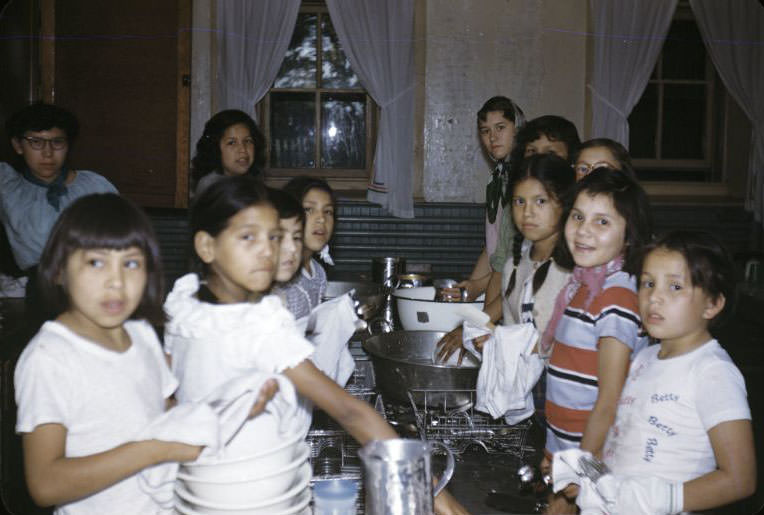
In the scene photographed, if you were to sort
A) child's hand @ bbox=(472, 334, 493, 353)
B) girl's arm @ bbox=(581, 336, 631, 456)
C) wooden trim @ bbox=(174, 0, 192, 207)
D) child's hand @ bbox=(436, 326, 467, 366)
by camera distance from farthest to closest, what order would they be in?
wooden trim @ bbox=(174, 0, 192, 207)
child's hand @ bbox=(436, 326, 467, 366)
child's hand @ bbox=(472, 334, 493, 353)
girl's arm @ bbox=(581, 336, 631, 456)

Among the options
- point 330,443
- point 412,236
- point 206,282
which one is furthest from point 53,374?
point 412,236

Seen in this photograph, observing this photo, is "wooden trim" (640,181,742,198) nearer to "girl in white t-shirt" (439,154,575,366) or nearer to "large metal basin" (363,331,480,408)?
"girl in white t-shirt" (439,154,575,366)

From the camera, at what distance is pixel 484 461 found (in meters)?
1.68

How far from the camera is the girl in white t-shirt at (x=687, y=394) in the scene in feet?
4.63

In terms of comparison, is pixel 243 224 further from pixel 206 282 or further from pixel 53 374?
pixel 53 374

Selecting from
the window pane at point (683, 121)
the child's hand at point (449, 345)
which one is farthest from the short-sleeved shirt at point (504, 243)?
the window pane at point (683, 121)

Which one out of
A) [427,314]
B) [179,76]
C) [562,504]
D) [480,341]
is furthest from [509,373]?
[179,76]

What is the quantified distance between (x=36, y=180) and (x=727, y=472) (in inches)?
99.1

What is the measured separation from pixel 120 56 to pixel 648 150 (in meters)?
3.79

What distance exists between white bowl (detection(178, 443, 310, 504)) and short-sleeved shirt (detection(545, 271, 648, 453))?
0.80m

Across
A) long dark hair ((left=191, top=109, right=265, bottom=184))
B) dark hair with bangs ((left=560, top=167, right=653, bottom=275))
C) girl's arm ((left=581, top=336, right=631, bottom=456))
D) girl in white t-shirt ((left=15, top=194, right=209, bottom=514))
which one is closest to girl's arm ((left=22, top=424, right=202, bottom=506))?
girl in white t-shirt ((left=15, top=194, right=209, bottom=514))

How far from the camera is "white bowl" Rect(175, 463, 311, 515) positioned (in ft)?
3.86

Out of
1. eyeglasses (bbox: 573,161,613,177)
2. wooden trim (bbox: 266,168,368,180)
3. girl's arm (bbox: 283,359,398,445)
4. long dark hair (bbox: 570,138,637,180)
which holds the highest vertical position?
wooden trim (bbox: 266,168,368,180)

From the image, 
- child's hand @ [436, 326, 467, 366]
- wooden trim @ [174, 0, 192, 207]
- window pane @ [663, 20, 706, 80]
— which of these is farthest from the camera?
window pane @ [663, 20, 706, 80]
